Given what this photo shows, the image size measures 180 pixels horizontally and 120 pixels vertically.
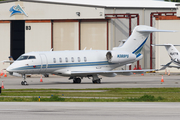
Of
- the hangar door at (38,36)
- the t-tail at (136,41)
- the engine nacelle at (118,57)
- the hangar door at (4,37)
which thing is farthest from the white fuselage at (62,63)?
the hangar door at (4,37)

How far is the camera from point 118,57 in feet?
123

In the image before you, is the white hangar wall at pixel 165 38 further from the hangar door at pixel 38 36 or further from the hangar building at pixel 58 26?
the hangar door at pixel 38 36

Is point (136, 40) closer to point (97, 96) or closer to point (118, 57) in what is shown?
point (118, 57)

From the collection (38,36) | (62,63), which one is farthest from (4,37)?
(62,63)

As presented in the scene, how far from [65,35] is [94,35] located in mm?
4882

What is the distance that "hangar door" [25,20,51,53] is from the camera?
62562 mm

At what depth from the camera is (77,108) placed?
611 inches

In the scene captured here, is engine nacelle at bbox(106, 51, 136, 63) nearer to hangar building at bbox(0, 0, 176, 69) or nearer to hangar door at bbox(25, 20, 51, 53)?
hangar building at bbox(0, 0, 176, 69)

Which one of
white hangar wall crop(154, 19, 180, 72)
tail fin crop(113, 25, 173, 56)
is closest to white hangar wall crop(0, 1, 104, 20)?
white hangar wall crop(154, 19, 180, 72)

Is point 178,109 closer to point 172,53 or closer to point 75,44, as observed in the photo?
point 172,53

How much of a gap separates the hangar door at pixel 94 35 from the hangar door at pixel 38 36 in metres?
5.87

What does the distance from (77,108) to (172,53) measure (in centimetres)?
3098

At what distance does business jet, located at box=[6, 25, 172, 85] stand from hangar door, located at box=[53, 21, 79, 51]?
24.4 m

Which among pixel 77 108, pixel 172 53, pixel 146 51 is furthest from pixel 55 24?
pixel 77 108
